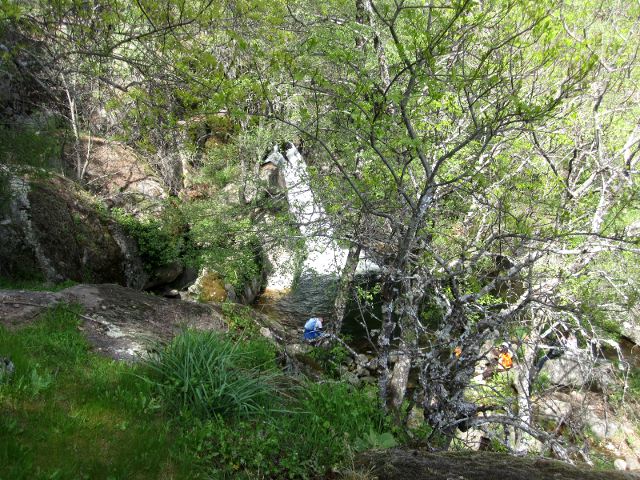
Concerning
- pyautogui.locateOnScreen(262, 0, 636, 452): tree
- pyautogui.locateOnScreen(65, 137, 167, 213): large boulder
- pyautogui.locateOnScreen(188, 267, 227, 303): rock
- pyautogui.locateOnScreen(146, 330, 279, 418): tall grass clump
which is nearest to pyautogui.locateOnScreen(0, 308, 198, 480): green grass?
pyautogui.locateOnScreen(146, 330, 279, 418): tall grass clump

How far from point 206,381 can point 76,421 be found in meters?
1.06

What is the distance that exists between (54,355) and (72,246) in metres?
6.80

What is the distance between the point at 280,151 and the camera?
18.4 metres

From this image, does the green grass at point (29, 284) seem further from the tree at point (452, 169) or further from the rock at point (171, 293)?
the tree at point (452, 169)

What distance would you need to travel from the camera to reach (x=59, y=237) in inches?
388

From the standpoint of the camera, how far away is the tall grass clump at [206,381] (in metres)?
3.71

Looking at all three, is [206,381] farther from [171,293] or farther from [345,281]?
[171,293]

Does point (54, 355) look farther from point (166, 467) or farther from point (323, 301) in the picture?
point (323, 301)

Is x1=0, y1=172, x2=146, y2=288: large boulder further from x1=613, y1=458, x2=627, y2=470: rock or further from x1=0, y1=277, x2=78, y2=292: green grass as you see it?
x1=613, y1=458, x2=627, y2=470: rock

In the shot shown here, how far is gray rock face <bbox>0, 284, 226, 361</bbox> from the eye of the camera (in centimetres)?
499

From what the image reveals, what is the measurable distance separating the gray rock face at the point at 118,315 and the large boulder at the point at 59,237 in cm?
350

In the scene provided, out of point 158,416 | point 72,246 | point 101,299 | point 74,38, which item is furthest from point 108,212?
point 158,416

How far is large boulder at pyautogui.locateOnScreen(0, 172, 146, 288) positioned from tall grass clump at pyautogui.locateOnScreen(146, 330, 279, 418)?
618cm

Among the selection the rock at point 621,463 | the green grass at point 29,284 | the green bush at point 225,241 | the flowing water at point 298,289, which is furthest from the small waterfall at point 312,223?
the rock at point 621,463
